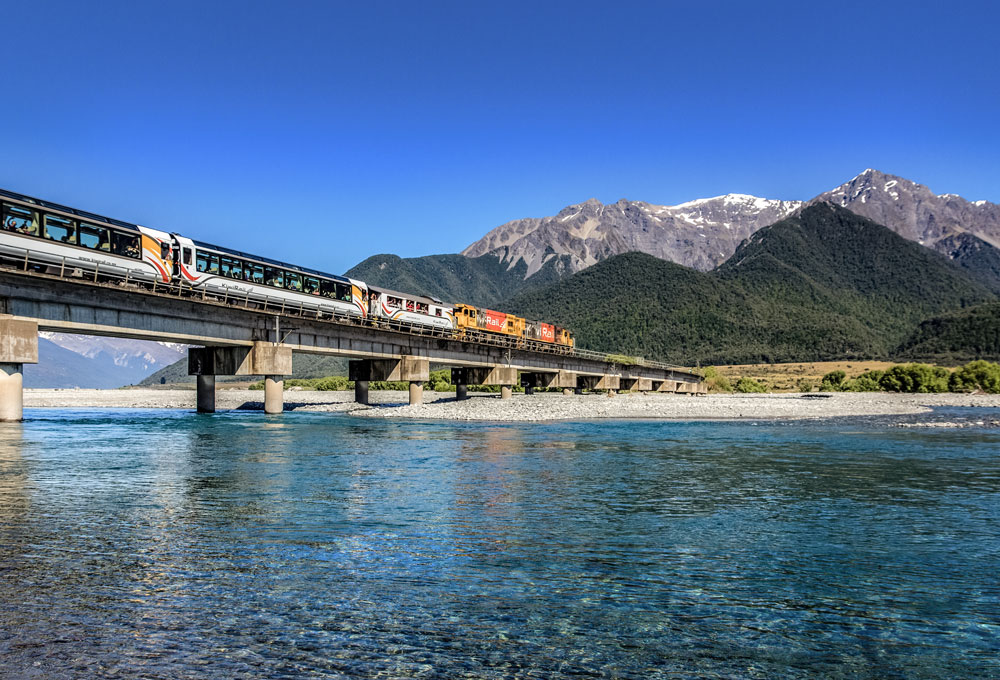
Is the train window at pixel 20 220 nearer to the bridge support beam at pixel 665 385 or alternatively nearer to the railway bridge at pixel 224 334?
→ the railway bridge at pixel 224 334

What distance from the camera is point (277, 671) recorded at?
739 cm

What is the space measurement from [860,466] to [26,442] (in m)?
33.8

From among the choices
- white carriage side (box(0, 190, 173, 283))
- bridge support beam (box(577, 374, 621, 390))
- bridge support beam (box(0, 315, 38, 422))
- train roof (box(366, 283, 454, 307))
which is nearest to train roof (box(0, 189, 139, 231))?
white carriage side (box(0, 190, 173, 283))

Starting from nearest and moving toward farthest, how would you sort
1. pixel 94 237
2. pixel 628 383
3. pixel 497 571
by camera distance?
pixel 497 571, pixel 94 237, pixel 628 383

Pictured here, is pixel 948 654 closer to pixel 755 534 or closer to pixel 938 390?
pixel 755 534

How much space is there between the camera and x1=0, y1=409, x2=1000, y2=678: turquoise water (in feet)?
25.9

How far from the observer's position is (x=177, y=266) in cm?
4938

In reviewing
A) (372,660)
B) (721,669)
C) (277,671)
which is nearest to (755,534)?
(721,669)

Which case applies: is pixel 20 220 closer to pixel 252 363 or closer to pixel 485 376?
pixel 252 363

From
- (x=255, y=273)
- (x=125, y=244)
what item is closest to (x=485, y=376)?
(x=255, y=273)

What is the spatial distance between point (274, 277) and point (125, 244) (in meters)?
14.6

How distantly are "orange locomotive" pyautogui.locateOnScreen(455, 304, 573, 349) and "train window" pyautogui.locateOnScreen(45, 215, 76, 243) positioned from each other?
1846 inches

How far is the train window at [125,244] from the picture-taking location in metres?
44.2

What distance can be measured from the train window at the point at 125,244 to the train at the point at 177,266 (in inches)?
2.4
